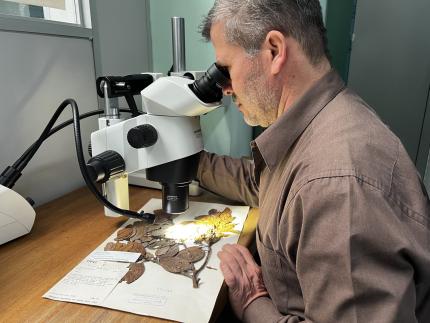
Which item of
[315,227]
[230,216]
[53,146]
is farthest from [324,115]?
[53,146]

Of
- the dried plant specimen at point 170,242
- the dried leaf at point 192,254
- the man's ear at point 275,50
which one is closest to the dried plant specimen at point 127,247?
the dried plant specimen at point 170,242

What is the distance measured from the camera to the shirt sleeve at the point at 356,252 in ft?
1.72

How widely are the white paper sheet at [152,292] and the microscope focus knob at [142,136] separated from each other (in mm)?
301

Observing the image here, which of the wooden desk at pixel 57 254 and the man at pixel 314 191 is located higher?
the man at pixel 314 191

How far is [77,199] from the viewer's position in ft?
4.04

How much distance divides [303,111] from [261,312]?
475 millimetres

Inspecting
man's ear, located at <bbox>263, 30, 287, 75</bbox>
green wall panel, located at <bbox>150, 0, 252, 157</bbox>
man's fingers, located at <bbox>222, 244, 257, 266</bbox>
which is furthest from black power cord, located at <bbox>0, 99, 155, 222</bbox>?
green wall panel, located at <bbox>150, 0, 252, 157</bbox>

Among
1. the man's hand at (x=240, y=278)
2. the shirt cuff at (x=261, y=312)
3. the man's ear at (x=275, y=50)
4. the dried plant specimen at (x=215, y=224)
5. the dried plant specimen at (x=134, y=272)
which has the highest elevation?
the man's ear at (x=275, y=50)

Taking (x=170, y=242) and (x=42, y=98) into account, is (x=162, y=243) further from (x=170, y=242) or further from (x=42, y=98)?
(x=42, y=98)

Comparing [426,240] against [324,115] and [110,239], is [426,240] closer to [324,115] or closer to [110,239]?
[324,115]

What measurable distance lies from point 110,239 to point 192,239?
23 cm

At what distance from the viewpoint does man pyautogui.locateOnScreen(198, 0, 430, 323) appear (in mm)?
531

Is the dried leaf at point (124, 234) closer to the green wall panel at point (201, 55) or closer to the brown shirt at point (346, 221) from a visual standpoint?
the brown shirt at point (346, 221)

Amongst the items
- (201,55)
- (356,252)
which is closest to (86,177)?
(356,252)
